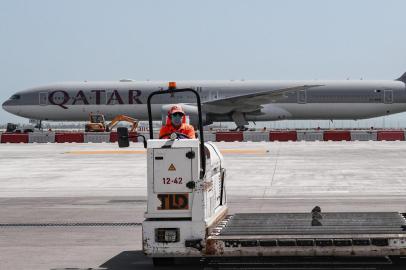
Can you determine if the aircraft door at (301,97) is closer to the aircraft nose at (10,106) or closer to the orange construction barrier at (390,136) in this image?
the orange construction barrier at (390,136)

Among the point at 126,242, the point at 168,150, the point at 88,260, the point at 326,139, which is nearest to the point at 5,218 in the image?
the point at 126,242

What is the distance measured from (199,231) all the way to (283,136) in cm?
4191

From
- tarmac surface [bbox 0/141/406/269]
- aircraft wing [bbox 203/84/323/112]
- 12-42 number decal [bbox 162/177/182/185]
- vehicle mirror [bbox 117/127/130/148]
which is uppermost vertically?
aircraft wing [bbox 203/84/323/112]

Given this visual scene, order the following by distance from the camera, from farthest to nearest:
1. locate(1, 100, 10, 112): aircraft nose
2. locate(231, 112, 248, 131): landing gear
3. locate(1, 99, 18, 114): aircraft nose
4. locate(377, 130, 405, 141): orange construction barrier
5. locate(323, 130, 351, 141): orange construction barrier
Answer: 1. locate(1, 100, 10, 112): aircraft nose
2. locate(1, 99, 18, 114): aircraft nose
3. locate(231, 112, 248, 131): landing gear
4. locate(377, 130, 405, 141): orange construction barrier
5. locate(323, 130, 351, 141): orange construction barrier

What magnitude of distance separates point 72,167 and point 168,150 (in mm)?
20241

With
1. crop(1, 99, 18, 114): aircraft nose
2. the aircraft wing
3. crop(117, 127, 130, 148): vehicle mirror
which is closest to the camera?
crop(117, 127, 130, 148): vehicle mirror

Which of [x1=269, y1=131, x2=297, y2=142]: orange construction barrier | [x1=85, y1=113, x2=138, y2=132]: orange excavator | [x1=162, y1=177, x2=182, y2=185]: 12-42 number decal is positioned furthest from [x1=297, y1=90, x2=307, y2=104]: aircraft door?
[x1=162, y1=177, x2=182, y2=185]: 12-42 number decal

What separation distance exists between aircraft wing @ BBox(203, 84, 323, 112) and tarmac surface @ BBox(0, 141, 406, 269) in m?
25.5

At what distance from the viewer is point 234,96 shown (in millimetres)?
64500

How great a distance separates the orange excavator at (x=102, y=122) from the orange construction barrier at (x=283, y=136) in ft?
55.4

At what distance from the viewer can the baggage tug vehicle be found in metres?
9.27

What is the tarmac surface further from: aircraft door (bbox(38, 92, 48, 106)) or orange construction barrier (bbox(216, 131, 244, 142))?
aircraft door (bbox(38, 92, 48, 106))

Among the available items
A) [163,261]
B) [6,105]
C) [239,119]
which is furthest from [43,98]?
[163,261]

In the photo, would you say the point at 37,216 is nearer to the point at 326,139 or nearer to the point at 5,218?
the point at 5,218
